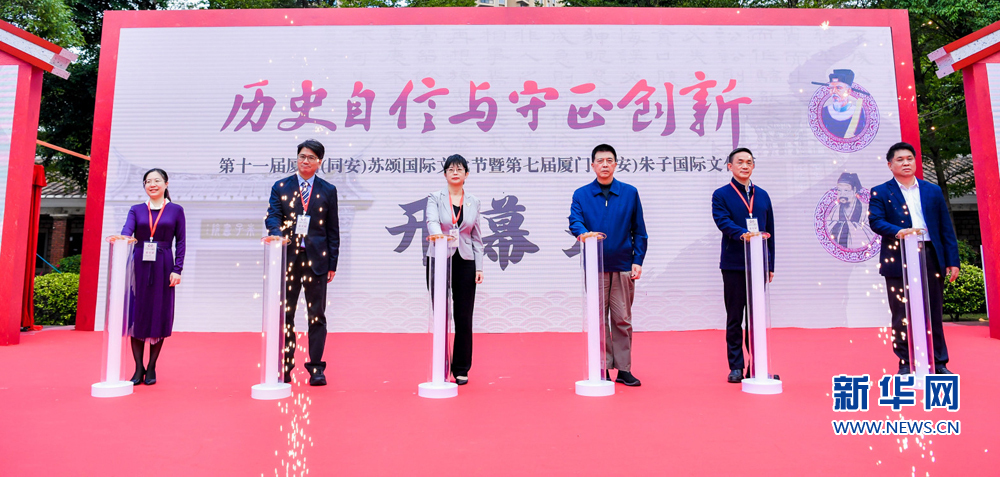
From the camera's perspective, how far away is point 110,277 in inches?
105

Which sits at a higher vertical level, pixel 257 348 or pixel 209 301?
pixel 209 301

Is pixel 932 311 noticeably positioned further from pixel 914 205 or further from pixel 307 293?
pixel 307 293

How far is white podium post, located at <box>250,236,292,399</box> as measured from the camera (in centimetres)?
254

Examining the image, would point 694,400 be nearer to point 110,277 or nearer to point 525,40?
point 110,277

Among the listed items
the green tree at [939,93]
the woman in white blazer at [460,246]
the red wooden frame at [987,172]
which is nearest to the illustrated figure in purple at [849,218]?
the red wooden frame at [987,172]

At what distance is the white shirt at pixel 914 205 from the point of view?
2840 mm

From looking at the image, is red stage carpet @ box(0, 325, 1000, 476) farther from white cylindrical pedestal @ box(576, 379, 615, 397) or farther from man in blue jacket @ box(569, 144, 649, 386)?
man in blue jacket @ box(569, 144, 649, 386)

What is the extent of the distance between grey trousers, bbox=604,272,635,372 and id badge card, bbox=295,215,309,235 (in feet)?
5.11

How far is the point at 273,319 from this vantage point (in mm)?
2547

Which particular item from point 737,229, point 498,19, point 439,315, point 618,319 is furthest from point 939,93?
point 439,315

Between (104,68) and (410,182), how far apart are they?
3.23 meters

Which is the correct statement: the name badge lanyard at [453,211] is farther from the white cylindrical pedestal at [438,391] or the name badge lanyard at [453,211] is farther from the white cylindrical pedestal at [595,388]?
the white cylindrical pedestal at [595,388]

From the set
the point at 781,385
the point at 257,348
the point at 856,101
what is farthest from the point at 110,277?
the point at 856,101

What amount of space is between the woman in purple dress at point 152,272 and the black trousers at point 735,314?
2888mm
